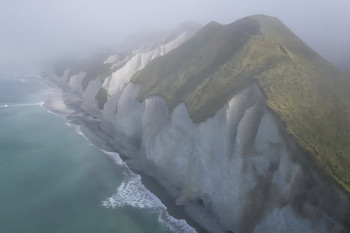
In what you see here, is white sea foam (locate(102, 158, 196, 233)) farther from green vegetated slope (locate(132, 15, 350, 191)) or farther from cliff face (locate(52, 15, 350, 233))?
green vegetated slope (locate(132, 15, 350, 191))

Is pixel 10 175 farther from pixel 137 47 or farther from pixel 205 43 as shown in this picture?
pixel 137 47

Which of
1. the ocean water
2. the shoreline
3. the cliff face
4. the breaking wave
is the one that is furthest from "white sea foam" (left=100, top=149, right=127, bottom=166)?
the breaking wave

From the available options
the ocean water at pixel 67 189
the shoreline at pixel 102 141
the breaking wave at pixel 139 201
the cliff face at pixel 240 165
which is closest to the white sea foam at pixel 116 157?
the ocean water at pixel 67 189

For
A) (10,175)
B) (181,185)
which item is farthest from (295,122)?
(10,175)

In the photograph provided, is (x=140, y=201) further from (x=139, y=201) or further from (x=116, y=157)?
(x=116, y=157)

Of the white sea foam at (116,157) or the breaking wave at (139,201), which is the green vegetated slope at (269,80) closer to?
the white sea foam at (116,157)
